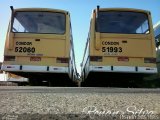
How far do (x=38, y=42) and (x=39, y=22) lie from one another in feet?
2.72

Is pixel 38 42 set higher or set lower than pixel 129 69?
higher

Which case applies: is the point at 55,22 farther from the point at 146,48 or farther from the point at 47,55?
the point at 146,48

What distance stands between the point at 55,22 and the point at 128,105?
9908mm

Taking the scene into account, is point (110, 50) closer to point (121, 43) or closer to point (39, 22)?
point (121, 43)

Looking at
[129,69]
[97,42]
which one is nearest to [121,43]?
[97,42]

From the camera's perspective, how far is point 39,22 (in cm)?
1495

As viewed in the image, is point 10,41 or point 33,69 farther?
point 10,41

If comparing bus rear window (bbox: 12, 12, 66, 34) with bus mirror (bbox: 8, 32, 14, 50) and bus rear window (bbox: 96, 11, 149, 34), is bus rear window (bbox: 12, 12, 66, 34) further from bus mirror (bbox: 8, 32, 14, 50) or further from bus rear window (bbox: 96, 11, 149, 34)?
bus rear window (bbox: 96, 11, 149, 34)

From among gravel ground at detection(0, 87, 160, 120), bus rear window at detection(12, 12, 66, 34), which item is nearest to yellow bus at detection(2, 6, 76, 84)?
bus rear window at detection(12, 12, 66, 34)

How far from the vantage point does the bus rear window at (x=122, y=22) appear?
1448cm

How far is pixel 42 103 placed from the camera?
575 cm

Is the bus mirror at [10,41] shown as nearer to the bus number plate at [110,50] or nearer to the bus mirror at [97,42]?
the bus mirror at [97,42]

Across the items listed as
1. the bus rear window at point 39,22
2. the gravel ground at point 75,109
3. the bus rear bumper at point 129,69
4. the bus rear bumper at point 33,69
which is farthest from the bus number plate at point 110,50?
the gravel ground at point 75,109

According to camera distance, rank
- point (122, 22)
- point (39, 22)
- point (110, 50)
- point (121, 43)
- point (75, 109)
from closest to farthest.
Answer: point (75, 109) → point (110, 50) → point (121, 43) → point (122, 22) → point (39, 22)
